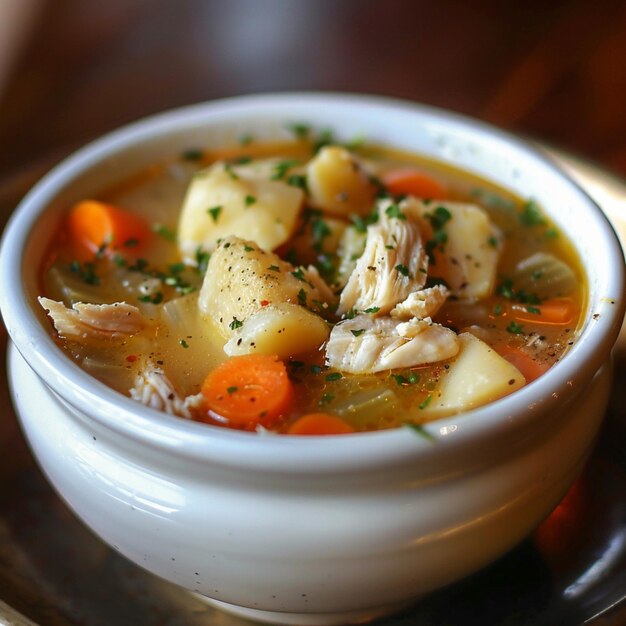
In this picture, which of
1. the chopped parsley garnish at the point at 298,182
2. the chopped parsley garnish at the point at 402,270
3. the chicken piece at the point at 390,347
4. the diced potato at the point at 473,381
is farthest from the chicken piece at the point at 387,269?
the chopped parsley garnish at the point at 298,182

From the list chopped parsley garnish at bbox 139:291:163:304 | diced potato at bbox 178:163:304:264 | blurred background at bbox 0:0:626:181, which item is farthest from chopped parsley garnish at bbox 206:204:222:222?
blurred background at bbox 0:0:626:181

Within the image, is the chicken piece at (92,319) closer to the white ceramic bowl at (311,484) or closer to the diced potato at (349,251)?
the white ceramic bowl at (311,484)

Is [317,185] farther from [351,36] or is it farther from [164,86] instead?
[351,36]

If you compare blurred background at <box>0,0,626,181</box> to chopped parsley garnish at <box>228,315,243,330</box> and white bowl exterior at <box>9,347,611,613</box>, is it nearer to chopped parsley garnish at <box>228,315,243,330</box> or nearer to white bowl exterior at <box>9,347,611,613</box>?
chopped parsley garnish at <box>228,315,243,330</box>

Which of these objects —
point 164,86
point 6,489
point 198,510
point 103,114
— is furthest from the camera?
point 164,86

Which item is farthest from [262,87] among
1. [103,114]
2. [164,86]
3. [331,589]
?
[331,589]
